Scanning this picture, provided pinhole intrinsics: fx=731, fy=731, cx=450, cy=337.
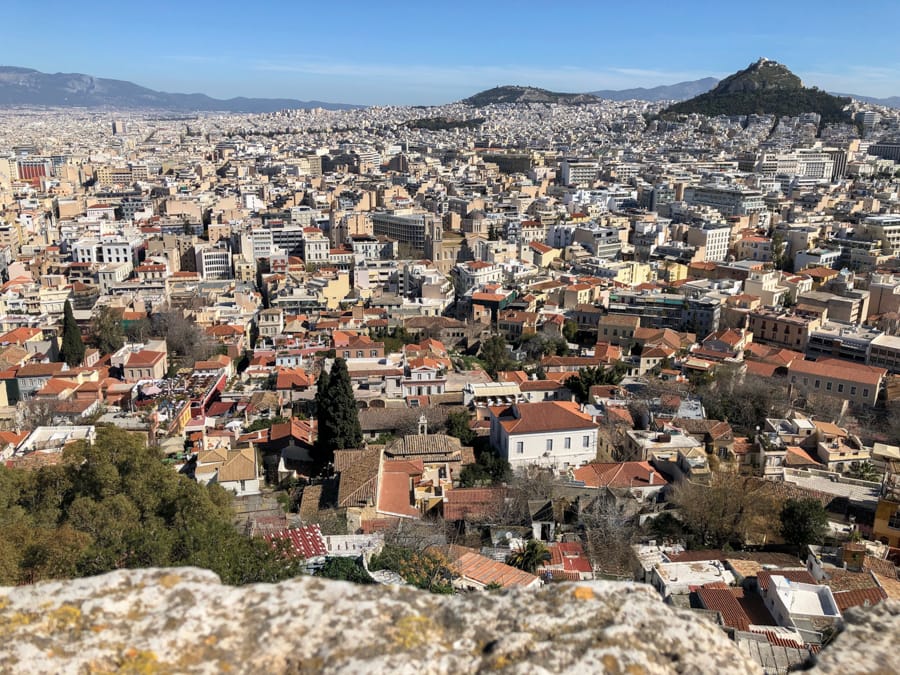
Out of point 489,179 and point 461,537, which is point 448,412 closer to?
point 461,537

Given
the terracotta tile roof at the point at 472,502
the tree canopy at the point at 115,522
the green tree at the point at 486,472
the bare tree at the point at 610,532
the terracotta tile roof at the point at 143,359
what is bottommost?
the terracotta tile roof at the point at 143,359

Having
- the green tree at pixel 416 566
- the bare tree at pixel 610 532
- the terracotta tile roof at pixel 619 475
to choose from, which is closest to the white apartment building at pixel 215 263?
the terracotta tile roof at pixel 619 475

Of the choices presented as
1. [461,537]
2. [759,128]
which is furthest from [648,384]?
[759,128]

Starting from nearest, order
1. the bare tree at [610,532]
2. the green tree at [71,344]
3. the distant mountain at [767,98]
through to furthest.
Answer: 1. the bare tree at [610,532]
2. the green tree at [71,344]
3. the distant mountain at [767,98]

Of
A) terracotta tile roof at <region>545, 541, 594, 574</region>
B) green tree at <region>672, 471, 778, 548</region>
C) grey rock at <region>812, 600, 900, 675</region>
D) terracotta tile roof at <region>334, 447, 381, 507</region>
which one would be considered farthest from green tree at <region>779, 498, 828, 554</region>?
grey rock at <region>812, 600, 900, 675</region>

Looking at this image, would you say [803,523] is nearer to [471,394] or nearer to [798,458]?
[798,458]

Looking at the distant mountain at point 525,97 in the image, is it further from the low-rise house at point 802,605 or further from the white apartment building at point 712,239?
the low-rise house at point 802,605
